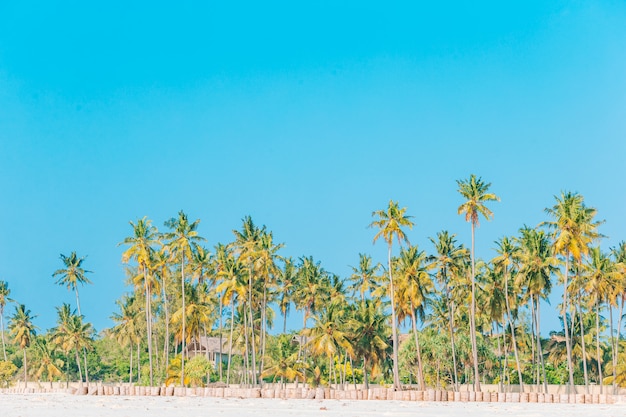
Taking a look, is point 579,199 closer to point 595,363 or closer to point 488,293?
point 488,293

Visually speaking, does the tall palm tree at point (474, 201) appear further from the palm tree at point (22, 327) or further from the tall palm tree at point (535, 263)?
the palm tree at point (22, 327)

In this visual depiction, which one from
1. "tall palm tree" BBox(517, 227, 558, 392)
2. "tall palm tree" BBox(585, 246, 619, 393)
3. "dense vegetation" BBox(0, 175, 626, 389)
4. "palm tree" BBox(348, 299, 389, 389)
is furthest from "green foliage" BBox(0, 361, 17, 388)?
"tall palm tree" BBox(585, 246, 619, 393)

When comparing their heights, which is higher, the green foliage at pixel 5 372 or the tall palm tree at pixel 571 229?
the tall palm tree at pixel 571 229

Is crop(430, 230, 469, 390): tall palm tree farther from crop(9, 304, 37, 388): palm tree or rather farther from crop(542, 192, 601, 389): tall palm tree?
crop(9, 304, 37, 388): palm tree

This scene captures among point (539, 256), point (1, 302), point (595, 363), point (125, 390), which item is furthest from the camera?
point (1, 302)

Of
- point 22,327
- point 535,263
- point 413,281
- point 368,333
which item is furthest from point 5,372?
point 535,263

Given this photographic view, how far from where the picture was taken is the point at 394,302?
77.0 m

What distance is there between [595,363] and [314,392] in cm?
4884

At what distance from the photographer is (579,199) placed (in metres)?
68.1

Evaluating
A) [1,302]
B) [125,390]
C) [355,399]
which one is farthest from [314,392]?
[1,302]

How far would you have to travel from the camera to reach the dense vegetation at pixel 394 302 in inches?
2849

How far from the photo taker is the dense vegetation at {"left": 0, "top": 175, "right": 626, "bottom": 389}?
237 feet

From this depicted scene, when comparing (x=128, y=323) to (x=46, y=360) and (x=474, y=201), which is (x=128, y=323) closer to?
(x=46, y=360)

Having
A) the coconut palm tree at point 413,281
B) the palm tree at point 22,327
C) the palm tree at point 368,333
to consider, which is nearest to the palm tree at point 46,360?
the palm tree at point 22,327
